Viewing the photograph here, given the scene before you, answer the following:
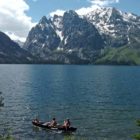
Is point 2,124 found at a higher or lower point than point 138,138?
lower

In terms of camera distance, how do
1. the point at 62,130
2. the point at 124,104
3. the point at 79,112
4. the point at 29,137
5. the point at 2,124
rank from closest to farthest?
the point at 29,137 < the point at 62,130 < the point at 2,124 < the point at 79,112 < the point at 124,104

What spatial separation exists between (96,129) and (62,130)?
6641mm

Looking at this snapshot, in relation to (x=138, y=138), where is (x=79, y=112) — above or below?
below

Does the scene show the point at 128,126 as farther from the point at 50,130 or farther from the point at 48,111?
the point at 48,111

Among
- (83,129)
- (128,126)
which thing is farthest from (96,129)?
(128,126)

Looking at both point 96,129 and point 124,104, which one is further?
point 124,104

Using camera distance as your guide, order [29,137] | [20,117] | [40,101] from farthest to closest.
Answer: [40,101] → [20,117] → [29,137]

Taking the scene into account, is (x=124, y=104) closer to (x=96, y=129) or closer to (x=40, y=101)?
(x=40, y=101)

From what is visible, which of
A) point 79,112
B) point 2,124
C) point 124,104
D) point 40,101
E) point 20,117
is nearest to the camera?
point 2,124

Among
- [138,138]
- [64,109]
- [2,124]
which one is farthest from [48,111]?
[138,138]

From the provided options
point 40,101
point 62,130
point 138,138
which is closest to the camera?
point 138,138

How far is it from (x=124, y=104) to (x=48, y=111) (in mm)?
26028

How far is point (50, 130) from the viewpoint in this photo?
73250 mm

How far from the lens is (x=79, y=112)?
3718 inches
